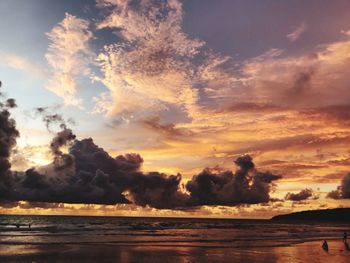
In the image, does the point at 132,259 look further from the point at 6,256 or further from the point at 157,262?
the point at 6,256

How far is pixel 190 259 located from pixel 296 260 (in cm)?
1100

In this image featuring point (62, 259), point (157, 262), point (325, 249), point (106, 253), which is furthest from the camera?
point (325, 249)

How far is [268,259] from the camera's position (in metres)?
41.9

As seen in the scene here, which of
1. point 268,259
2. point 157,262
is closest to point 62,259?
point 157,262

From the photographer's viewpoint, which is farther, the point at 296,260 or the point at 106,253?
the point at 106,253

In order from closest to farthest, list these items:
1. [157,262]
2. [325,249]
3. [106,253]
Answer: [157,262] → [106,253] → [325,249]

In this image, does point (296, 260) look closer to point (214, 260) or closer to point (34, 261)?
point (214, 260)

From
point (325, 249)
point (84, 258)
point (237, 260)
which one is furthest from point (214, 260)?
point (325, 249)

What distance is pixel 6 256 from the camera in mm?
43250

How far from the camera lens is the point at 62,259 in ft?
136

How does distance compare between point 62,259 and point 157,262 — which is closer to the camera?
point 157,262

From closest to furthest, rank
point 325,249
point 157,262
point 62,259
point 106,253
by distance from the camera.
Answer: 1. point 157,262
2. point 62,259
3. point 106,253
4. point 325,249

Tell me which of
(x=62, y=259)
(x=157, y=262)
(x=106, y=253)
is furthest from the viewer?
(x=106, y=253)

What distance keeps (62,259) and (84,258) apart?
2.25 meters
